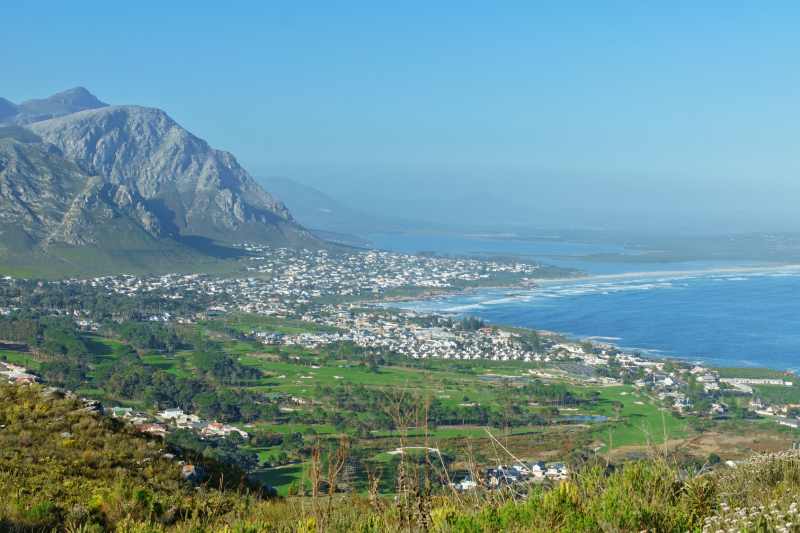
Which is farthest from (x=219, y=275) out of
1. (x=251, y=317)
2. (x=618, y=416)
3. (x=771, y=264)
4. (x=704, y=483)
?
(x=704, y=483)

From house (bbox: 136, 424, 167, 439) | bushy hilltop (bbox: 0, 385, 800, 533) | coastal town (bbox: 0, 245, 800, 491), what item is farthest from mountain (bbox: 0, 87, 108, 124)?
bushy hilltop (bbox: 0, 385, 800, 533)

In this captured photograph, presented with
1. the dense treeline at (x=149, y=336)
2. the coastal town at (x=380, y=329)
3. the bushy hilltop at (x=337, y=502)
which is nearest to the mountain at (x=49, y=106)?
the coastal town at (x=380, y=329)

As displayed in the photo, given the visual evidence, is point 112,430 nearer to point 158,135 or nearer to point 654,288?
point 654,288

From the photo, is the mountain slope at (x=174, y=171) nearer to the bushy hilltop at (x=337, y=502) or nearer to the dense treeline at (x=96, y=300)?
the dense treeline at (x=96, y=300)

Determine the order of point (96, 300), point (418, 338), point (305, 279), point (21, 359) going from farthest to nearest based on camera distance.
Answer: point (305, 279)
point (96, 300)
point (418, 338)
point (21, 359)

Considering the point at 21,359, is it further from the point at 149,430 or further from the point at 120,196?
the point at 120,196

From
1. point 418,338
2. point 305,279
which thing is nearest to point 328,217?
point 305,279

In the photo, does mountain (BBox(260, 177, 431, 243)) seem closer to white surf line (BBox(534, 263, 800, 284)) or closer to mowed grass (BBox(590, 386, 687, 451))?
white surf line (BBox(534, 263, 800, 284))

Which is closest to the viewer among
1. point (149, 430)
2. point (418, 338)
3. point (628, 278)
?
point (149, 430)
